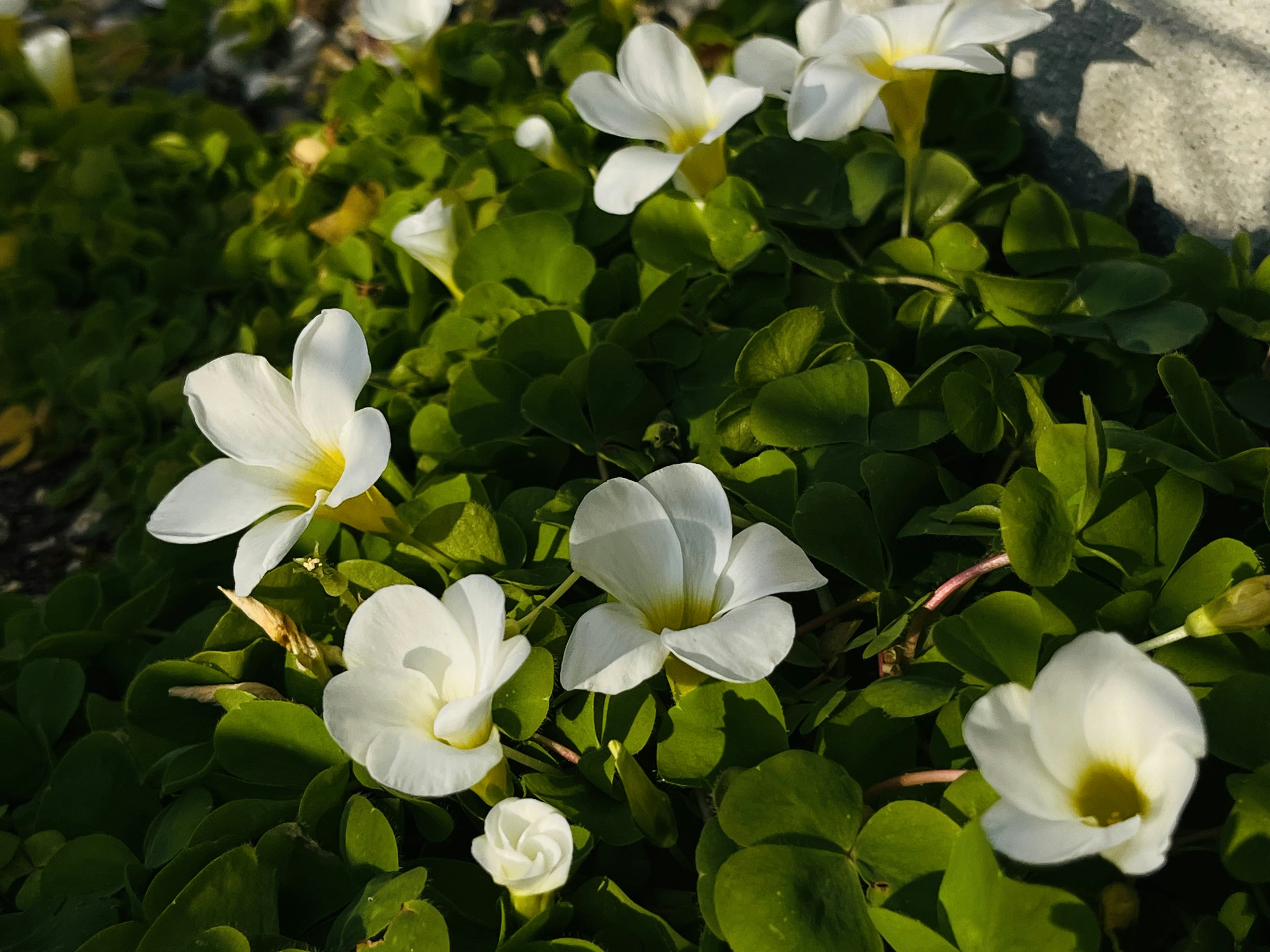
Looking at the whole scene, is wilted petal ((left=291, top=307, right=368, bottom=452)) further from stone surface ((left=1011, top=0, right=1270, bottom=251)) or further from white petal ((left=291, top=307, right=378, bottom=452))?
stone surface ((left=1011, top=0, right=1270, bottom=251))

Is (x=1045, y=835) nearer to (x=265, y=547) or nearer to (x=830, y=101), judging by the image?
(x=265, y=547)

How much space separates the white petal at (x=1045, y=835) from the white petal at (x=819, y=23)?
2.96ft

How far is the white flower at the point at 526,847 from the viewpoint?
0.59 m

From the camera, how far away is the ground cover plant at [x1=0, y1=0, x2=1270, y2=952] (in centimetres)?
61

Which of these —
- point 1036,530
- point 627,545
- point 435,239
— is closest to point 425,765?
point 627,545

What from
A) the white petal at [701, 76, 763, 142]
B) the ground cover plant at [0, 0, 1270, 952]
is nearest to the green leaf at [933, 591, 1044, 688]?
the ground cover plant at [0, 0, 1270, 952]

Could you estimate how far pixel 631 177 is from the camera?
999 millimetres

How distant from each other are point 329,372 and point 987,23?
0.72 m

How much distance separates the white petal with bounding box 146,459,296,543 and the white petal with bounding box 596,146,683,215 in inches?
16.5

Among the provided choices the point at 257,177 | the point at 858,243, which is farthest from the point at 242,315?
the point at 858,243

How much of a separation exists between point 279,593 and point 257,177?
4.29 ft

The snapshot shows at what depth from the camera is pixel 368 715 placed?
62cm

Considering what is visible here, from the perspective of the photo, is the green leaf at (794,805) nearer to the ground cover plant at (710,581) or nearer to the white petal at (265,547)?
the ground cover plant at (710,581)

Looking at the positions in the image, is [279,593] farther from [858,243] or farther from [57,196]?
[57,196]
